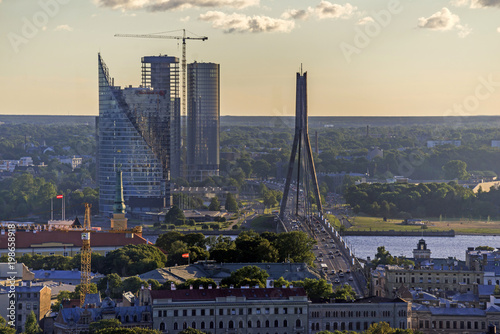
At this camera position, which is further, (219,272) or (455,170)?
(455,170)

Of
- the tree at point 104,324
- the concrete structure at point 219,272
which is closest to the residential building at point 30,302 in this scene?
the concrete structure at point 219,272

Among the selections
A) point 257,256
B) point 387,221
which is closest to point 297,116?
point 387,221

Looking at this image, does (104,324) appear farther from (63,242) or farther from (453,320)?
(63,242)

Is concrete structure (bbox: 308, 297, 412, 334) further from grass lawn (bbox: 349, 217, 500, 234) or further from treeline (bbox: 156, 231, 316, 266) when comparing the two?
grass lawn (bbox: 349, 217, 500, 234)

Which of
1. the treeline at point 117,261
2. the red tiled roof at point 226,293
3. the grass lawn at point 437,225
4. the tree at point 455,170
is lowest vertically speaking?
the grass lawn at point 437,225

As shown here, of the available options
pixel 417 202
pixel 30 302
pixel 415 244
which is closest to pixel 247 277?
pixel 30 302

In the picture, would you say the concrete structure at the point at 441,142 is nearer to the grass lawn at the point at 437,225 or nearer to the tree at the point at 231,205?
the tree at the point at 231,205

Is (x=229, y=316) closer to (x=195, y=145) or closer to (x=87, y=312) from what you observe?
(x=87, y=312)
